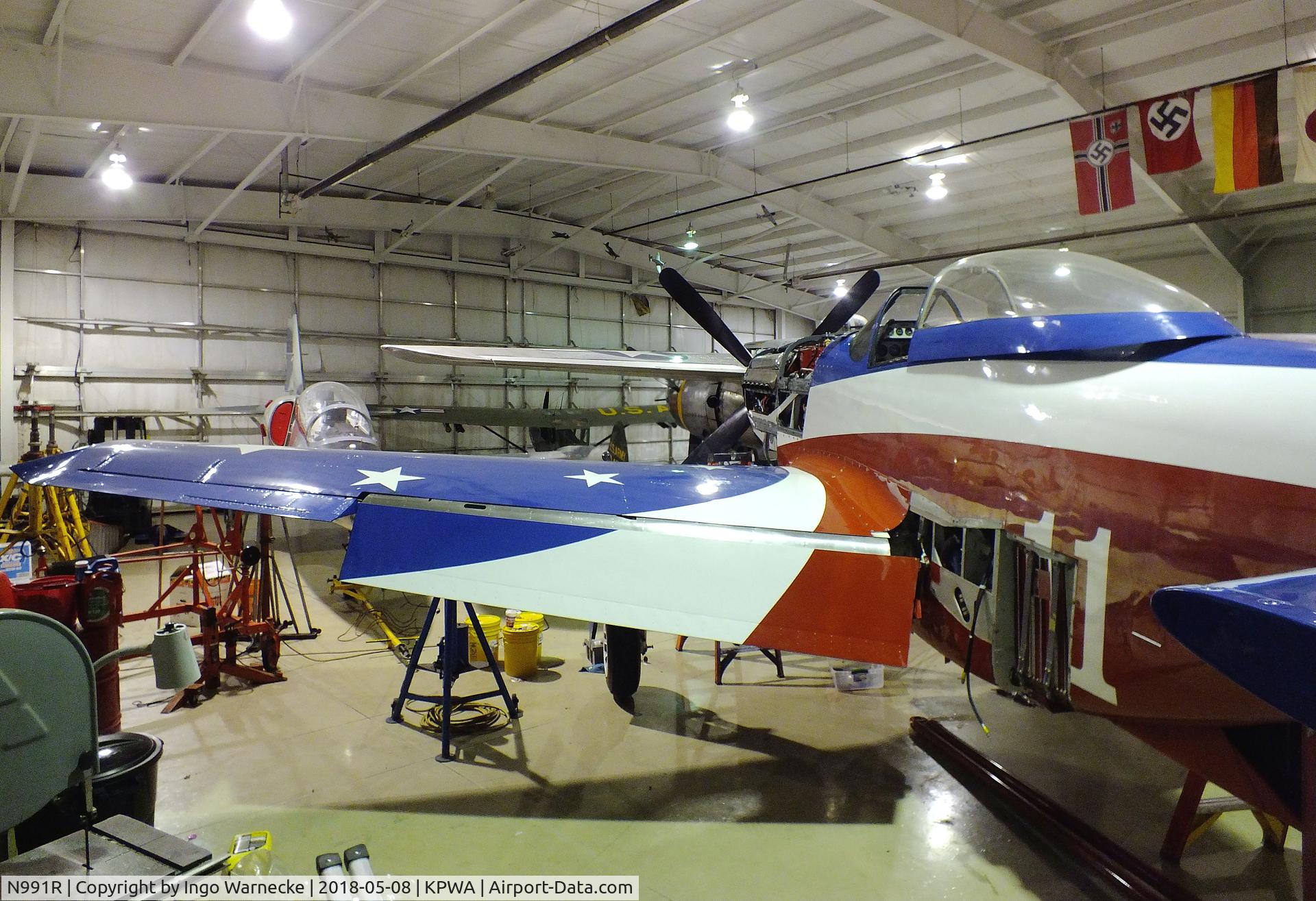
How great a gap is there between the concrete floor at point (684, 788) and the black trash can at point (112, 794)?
59 cm

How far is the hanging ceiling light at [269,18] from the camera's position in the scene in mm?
6488

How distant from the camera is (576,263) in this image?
20.4 meters

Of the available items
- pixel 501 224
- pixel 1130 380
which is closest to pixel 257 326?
pixel 501 224

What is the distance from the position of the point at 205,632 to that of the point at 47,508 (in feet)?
16.5

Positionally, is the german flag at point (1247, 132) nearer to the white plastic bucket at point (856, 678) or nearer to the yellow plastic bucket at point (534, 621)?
the white plastic bucket at point (856, 678)

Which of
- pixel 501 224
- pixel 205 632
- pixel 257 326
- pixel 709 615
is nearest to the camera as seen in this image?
pixel 709 615

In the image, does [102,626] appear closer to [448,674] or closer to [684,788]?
[448,674]

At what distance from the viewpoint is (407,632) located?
23.4 ft

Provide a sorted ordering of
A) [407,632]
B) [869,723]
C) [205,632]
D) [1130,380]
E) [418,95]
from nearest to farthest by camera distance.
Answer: [1130,380] → [869,723] → [205,632] → [407,632] → [418,95]

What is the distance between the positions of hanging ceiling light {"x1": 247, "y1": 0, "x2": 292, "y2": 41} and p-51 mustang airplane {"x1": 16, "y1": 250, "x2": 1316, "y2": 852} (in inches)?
181

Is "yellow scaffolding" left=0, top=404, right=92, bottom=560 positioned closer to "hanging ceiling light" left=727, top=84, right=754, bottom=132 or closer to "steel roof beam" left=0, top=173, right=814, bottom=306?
"steel roof beam" left=0, top=173, right=814, bottom=306

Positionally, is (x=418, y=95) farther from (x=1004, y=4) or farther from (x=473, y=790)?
(x=473, y=790)

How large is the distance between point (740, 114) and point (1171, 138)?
538cm

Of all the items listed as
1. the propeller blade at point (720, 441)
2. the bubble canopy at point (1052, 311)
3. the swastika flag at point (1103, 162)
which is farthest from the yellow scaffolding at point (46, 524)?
the swastika flag at point (1103, 162)
